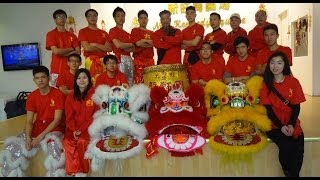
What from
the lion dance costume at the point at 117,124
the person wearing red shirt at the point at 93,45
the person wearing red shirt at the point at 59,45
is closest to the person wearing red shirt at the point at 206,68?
the lion dance costume at the point at 117,124

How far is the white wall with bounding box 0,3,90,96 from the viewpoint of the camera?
5680 millimetres

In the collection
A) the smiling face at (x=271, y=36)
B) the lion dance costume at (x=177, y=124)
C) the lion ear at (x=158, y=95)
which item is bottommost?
the lion dance costume at (x=177, y=124)

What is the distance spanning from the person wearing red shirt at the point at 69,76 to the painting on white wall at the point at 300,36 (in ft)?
14.5

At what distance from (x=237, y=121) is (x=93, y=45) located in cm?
191

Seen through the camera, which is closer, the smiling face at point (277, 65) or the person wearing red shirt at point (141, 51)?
the smiling face at point (277, 65)

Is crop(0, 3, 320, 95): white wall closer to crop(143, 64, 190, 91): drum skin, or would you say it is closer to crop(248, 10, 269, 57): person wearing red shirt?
crop(248, 10, 269, 57): person wearing red shirt

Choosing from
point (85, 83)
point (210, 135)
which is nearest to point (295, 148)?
point (210, 135)

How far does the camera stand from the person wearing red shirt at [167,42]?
3564 millimetres

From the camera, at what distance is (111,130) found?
2.63m

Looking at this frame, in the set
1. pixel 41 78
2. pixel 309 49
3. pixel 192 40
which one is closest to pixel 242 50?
pixel 192 40

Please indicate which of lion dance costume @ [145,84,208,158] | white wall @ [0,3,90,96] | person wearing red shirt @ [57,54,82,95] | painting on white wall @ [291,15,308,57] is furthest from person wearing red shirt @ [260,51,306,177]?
painting on white wall @ [291,15,308,57]

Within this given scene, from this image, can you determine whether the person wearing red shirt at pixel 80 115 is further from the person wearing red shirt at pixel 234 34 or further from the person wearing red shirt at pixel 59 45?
the person wearing red shirt at pixel 234 34

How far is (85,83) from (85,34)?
1.19 m

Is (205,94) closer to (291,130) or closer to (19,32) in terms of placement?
(291,130)
